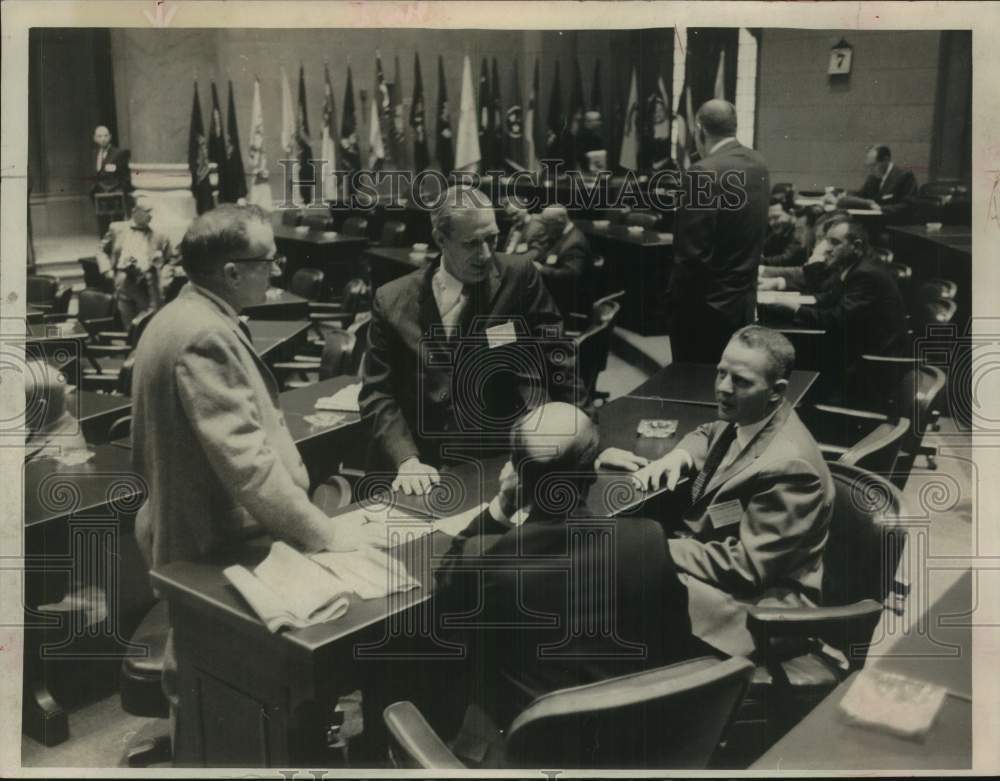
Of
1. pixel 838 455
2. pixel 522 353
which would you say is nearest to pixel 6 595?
pixel 522 353

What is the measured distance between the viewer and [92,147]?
10.3 feet

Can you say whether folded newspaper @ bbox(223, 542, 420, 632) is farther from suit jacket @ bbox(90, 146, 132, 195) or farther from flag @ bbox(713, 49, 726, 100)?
flag @ bbox(713, 49, 726, 100)

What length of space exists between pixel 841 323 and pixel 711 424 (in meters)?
0.61

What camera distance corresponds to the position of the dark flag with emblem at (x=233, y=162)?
3160 millimetres

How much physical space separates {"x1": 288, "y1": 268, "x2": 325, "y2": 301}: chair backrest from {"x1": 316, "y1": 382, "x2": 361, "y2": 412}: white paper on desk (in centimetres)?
35

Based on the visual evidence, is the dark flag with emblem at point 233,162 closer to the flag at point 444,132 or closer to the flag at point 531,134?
the flag at point 444,132

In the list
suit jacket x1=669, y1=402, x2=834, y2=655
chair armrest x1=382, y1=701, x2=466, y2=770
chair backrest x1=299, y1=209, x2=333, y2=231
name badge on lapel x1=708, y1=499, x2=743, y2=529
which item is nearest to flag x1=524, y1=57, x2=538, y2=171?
chair backrest x1=299, y1=209, x2=333, y2=231

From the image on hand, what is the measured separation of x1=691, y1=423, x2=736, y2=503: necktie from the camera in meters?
3.13

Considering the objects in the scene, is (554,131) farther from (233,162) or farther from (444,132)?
(233,162)

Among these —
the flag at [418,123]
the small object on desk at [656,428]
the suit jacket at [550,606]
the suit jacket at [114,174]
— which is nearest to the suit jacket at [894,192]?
the small object on desk at [656,428]

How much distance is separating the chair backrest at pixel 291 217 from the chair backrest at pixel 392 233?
28 cm

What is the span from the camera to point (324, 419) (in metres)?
3.20

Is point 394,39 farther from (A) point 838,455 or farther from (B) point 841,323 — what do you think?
(A) point 838,455

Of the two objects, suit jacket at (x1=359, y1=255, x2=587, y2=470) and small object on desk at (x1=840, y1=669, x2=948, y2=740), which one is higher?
suit jacket at (x1=359, y1=255, x2=587, y2=470)
